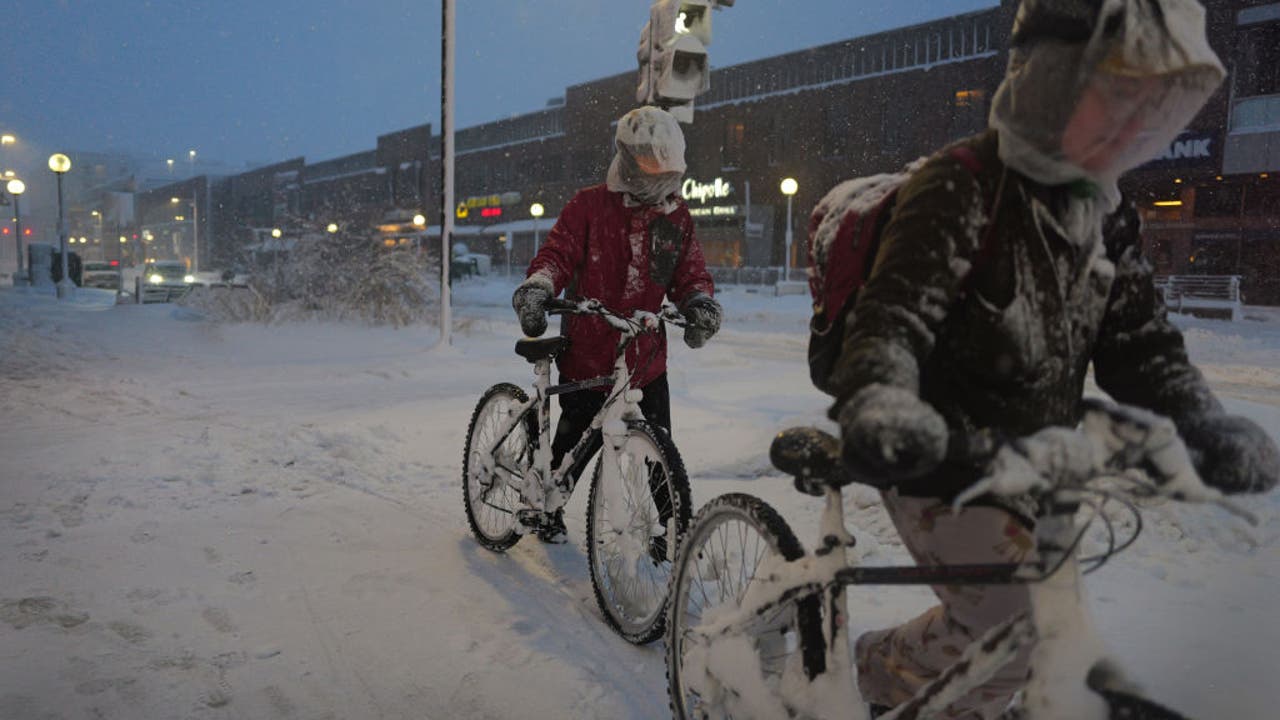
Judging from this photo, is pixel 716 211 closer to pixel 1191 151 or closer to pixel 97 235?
pixel 1191 151

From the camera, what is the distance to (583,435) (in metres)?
3.80

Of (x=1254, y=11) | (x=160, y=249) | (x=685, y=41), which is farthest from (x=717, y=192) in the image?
(x=160, y=249)

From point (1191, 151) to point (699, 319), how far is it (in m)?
27.0

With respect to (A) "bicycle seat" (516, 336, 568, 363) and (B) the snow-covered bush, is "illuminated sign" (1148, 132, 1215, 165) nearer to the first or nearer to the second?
(B) the snow-covered bush

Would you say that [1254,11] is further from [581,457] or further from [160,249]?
[160,249]

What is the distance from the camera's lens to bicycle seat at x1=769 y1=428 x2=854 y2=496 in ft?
6.10

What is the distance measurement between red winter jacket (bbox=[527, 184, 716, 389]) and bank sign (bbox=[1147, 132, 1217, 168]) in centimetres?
2540

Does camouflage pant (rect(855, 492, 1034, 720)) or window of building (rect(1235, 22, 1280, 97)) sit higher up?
window of building (rect(1235, 22, 1280, 97))

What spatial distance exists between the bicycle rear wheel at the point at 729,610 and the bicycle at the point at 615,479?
51 centimetres

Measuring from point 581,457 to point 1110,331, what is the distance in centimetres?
237

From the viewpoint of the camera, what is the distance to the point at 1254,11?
23.4 metres

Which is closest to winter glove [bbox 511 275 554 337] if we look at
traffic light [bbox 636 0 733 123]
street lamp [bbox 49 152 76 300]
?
traffic light [bbox 636 0 733 123]

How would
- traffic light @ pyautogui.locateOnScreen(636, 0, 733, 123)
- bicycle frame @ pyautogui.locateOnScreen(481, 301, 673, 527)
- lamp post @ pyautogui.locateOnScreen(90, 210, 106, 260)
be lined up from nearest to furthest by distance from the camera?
bicycle frame @ pyautogui.locateOnScreen(481, 301, 673, 527) < traffic light @ pyautogui.locateOnScreen(636, 0, 733, 123) < lamp post @ pyautogui.locateOnScreen(90, 210, 106, 260)

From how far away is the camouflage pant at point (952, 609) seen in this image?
5.86ft
